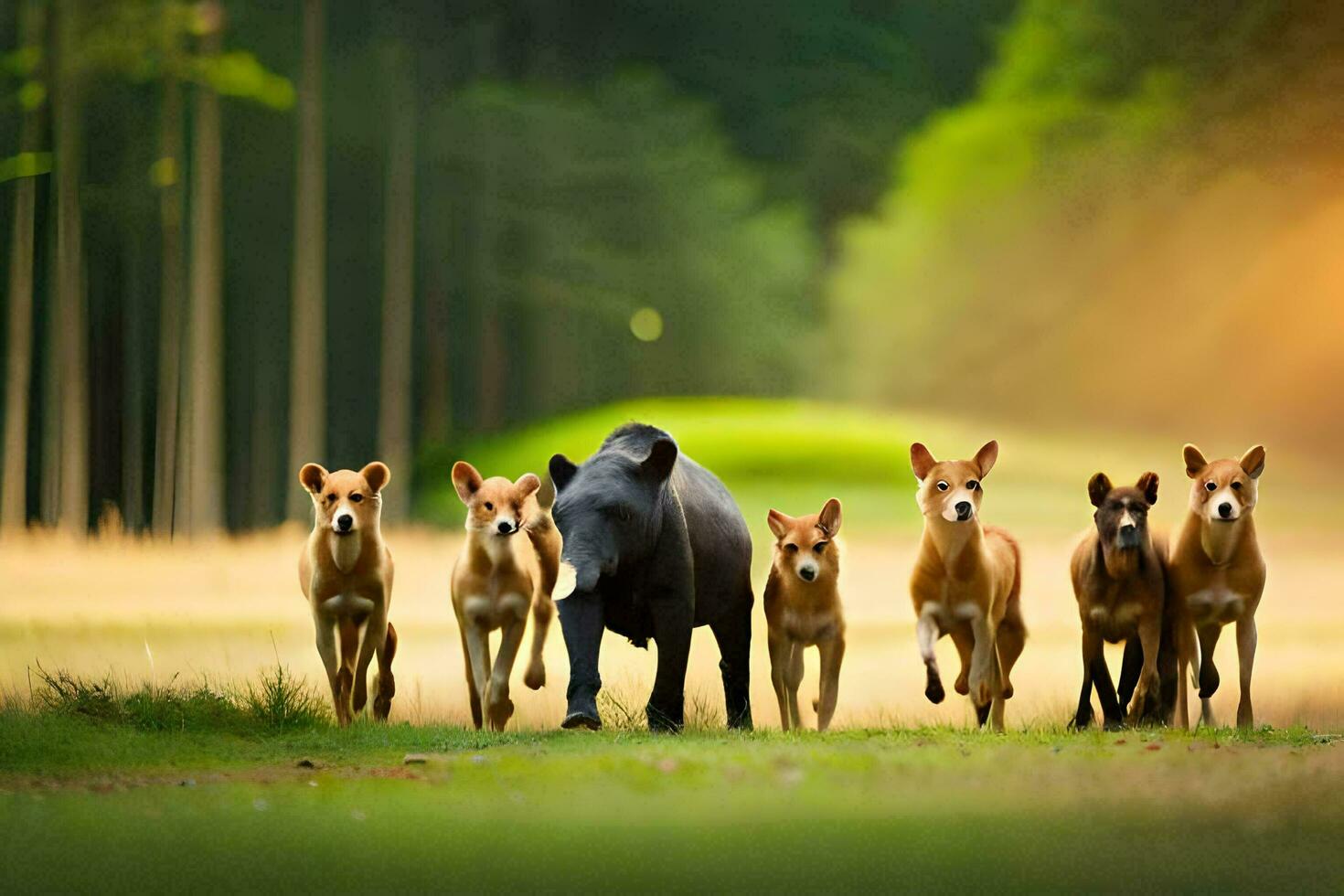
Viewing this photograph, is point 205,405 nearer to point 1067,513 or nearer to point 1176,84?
point 1067,513

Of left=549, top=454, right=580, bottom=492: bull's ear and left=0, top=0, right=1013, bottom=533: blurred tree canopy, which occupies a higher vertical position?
left=0, top=0, right=1013, bottom=533: blurred tree canopy

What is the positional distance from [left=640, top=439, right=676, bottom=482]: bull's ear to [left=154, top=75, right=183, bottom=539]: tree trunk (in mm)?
16709

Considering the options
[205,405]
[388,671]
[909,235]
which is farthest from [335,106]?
[388,671]

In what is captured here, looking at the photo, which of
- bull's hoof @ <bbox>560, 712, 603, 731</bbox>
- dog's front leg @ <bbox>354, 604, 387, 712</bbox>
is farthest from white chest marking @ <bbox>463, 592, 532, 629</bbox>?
bull's hoof @ <bbox>560, 712, 603, 731</bbox>

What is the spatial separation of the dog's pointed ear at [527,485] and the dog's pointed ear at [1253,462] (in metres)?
4.26

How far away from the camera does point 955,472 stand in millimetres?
10562

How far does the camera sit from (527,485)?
11.0m

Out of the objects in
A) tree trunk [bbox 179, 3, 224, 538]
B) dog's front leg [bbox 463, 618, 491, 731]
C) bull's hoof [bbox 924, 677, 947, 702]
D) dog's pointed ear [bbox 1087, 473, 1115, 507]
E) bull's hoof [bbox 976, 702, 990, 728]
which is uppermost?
tree trunk [bbox 179, 3, 224, 538]

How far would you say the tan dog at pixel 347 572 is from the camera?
10.8m

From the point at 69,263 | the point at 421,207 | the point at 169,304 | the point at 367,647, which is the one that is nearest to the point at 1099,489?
the point at 367,647

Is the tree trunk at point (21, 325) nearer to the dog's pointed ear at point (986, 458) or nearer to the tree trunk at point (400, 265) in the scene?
the tree trunk at point (400, 265)

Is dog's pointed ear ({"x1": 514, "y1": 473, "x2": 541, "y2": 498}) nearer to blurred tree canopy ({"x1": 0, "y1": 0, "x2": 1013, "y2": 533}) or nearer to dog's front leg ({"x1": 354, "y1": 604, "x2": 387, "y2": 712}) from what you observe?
dog's front leg ({"x1": 354, "y1": 604, "x2": 387, "y2": 712})

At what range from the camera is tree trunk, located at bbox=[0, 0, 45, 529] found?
25688 mm

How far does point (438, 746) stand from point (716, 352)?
25.4m
